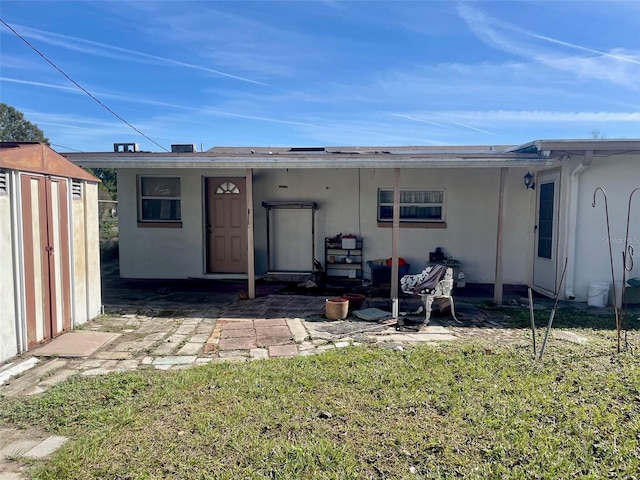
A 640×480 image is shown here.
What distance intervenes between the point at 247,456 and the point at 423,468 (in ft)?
3.30

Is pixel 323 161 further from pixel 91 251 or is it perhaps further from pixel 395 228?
pixel 91 251

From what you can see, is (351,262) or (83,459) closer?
(83,459)

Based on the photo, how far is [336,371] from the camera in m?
3.57

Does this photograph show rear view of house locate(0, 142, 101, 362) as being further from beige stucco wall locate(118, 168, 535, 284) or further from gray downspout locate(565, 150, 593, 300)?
gray downspout locate(565, 150, 593, 300)

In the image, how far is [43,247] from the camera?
14.2 feet

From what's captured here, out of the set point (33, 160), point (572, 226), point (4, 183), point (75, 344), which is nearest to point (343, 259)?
point (572, 226)

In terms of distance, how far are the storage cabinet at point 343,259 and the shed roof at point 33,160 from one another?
4.99 meters

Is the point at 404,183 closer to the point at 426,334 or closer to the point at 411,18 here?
the point at 411,18

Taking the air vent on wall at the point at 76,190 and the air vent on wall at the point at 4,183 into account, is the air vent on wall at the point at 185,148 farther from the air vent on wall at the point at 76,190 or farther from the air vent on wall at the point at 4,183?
the air vent on wall at the point at 4,183

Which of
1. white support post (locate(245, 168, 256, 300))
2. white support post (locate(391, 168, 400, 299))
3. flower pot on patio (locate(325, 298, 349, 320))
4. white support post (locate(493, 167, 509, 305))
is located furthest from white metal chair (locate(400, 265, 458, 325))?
white support post (locate(245, 168, 256, 300))

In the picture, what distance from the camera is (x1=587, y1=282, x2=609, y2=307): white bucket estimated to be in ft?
21.1

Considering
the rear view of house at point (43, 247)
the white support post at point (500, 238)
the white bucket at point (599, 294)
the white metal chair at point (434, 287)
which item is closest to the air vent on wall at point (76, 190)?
the rear view of house at point (43, 247)

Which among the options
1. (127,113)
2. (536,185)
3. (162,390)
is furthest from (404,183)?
(127,113)

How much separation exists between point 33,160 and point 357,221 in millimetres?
5844
